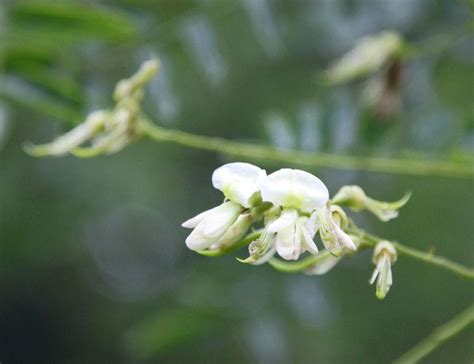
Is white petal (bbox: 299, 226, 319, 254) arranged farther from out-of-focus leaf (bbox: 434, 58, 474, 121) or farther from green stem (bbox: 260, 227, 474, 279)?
out-of-focus leaf (bbox: 434, 58, 474, 121)

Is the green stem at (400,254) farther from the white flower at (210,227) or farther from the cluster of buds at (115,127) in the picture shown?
the cluster of buds at (115,127)

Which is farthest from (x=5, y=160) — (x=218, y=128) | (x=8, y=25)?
(x=8, y=25)

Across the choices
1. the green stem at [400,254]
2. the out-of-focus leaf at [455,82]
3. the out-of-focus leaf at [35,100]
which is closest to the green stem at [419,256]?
the green stem at [400,254]

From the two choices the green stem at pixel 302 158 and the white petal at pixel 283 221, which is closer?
the white petal at pixel 283 221

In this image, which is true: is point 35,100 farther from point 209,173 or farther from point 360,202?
point 209,173

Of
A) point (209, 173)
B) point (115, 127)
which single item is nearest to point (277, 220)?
point (115, 127)

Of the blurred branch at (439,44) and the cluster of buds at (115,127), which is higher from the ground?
the blurred branch at (439,44)
